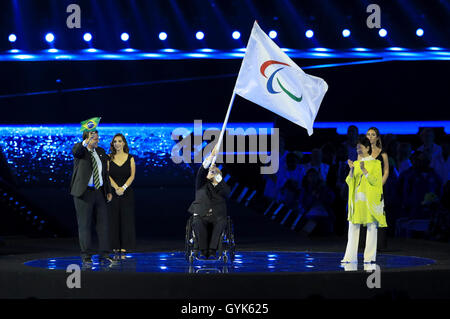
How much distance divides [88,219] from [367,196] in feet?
8.83

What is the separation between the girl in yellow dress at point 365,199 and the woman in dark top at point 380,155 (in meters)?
0.19

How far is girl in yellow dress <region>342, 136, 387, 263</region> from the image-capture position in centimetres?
853

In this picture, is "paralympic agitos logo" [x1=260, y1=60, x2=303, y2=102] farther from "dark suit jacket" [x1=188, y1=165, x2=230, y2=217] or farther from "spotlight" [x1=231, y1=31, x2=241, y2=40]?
"spotlight" [x1=231, y1=31, x2=241, y2=40]

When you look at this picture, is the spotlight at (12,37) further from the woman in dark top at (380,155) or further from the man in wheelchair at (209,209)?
the woman in dark top at (380,155)

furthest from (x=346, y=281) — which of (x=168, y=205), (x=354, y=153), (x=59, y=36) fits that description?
(x=59, y=36)

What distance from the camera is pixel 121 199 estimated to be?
31.3 feet

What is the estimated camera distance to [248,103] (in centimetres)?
1702

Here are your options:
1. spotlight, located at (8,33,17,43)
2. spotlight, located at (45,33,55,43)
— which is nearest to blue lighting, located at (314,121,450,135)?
spotlight, located at (45,33,55,43)

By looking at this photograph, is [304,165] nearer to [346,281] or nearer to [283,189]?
[283,189]

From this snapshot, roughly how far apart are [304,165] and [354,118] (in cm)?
320

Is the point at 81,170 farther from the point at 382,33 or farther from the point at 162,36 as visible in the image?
the point at 382,33

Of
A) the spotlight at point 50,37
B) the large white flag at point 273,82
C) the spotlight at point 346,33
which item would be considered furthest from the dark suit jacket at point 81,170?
the spotlight at point 346,33

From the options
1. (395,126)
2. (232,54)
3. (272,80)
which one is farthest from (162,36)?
(272,80)

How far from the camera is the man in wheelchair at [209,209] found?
8.67 meters
